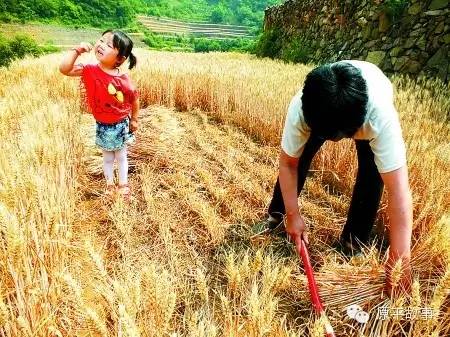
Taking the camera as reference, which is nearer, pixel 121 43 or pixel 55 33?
pixel 121 43

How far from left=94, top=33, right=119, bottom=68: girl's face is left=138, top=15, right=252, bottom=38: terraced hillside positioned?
80.3 metres

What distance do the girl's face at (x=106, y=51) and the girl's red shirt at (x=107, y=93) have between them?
8cm

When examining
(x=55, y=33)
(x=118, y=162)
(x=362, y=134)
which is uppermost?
(x=362, y=134)

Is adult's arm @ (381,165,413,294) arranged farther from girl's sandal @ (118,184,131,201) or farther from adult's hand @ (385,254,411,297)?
girl's sandal @ (118,184,131,201)

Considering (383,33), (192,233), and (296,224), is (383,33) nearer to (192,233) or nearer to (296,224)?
(192,233)

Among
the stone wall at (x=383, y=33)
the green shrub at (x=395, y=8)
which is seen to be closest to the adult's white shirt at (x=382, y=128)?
the stone wall at (x=383, y=33)

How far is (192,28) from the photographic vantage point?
8669 centimetres

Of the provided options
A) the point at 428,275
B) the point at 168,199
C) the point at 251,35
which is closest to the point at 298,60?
the point at 168,199

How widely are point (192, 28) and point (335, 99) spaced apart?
299 ft

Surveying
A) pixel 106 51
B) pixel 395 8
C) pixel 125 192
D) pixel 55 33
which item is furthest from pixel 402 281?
pixel 55 33

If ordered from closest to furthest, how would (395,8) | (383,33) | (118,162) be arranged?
1. (118,162)
2. (395,8)
3. (383,33)

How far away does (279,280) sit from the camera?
171cm

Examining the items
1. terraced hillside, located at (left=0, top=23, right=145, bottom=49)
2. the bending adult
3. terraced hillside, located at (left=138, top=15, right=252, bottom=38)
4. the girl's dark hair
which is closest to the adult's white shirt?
the bending adult

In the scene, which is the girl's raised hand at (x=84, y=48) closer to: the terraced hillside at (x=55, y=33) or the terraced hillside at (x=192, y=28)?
the terraced hillside at (x=55, y=33)
